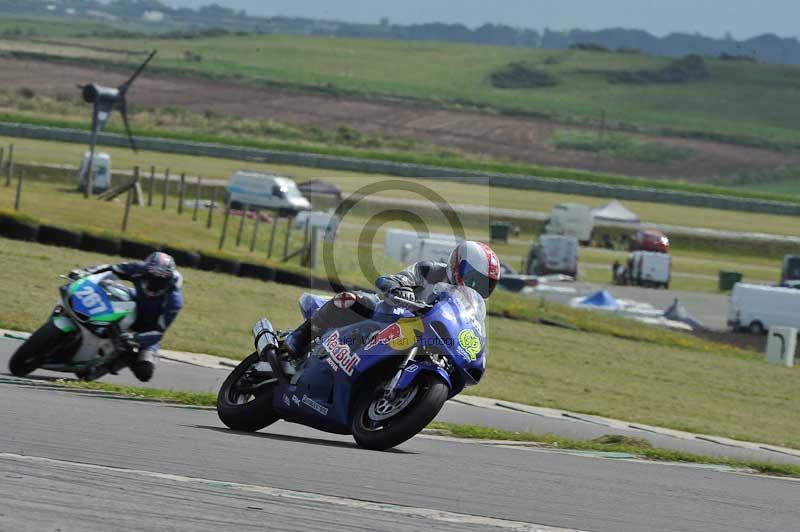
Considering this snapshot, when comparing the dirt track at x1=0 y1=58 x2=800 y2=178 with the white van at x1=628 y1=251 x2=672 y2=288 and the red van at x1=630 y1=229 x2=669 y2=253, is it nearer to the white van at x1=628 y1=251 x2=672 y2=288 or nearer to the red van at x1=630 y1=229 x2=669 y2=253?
the red van at x1=630 y1=229 x2=669 y2=253

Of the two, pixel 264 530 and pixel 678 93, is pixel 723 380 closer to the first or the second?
pixel 264 530

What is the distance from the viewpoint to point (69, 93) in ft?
308

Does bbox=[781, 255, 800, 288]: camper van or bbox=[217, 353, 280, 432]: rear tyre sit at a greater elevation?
bbox=[217, 353, 280, 432]: rear tyre

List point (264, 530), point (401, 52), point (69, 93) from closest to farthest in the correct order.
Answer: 1. point (264, 530)
2. point (69, 93)
3. point (401, 52)

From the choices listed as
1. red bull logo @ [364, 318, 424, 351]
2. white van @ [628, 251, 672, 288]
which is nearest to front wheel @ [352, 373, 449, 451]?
red bull logo @ [364, 318, 424, 351]

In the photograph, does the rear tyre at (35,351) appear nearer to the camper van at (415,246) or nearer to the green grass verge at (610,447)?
the green grass verge at (610,447)

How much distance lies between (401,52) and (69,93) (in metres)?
89.7

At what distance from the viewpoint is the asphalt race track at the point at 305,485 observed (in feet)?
18.2

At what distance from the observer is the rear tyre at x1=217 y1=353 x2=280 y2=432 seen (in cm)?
971

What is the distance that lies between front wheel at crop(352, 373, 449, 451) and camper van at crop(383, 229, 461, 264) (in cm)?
2905

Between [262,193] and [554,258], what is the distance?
40.9ft

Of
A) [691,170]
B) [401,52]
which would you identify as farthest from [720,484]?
[401,52]

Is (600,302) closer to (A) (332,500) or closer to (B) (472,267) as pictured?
(B) (472,267)

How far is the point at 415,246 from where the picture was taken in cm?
4209
